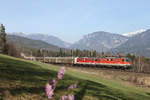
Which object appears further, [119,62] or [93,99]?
[119,62]

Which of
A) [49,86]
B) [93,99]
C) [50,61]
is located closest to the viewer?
[49,86]

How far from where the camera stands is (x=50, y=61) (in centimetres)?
8131

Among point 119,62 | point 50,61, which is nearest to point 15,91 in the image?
point 119,62

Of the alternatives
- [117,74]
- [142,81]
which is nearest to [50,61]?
[117,74]

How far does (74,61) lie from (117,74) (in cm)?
2649

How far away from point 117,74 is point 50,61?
145 feet

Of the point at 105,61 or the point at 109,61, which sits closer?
the point at 109,61

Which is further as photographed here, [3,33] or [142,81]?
[3,33]

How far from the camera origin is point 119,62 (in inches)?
2108

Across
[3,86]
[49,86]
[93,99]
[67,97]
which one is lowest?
[93,99]

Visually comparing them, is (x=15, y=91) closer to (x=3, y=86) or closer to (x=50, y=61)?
(x=3, y=86)

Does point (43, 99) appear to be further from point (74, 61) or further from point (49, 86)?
point (74, 61)

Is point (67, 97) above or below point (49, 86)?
below

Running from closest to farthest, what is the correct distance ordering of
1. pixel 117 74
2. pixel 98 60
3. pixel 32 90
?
1. pixel 32 90
2. pixel 117 74
3. pixel 98 60
